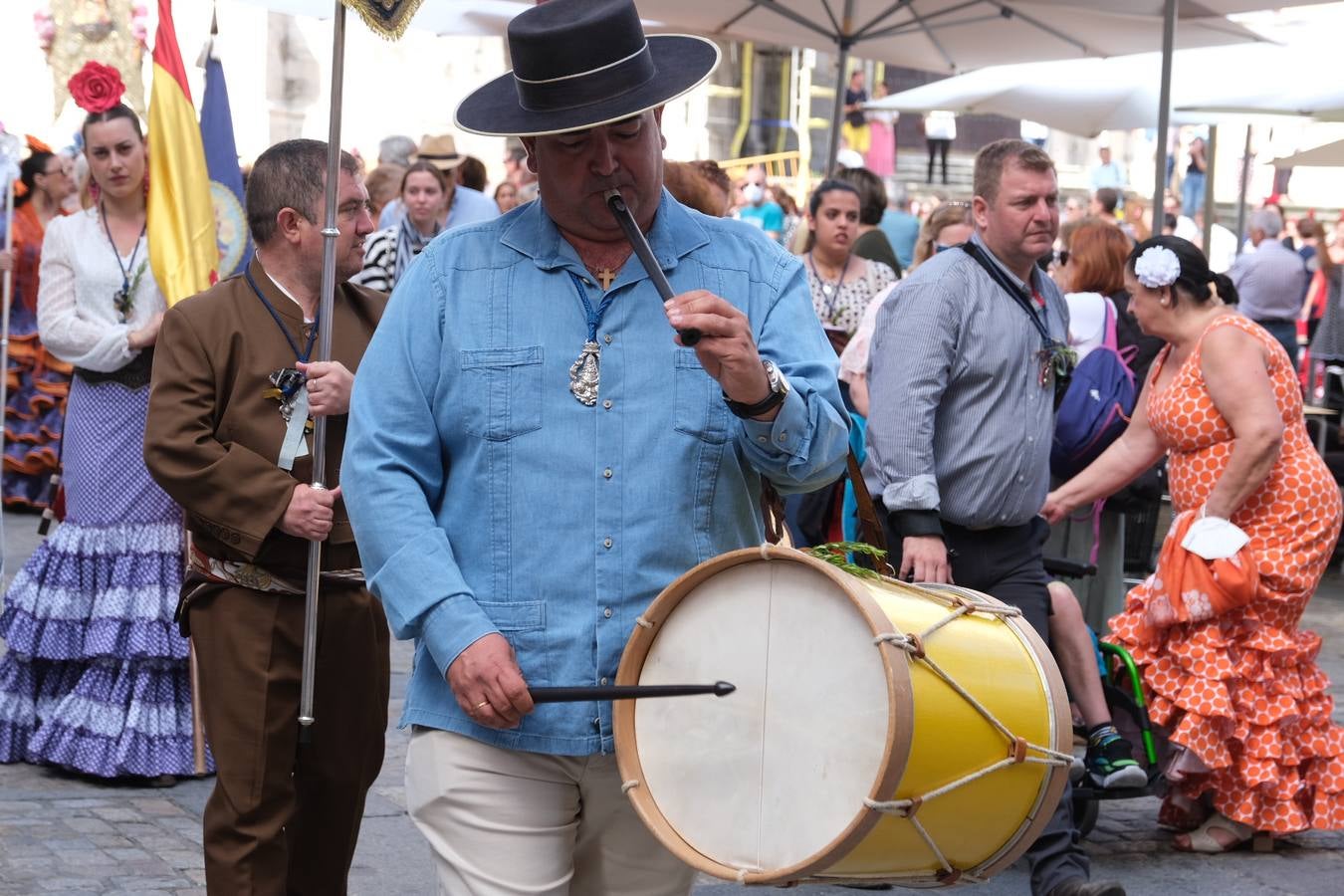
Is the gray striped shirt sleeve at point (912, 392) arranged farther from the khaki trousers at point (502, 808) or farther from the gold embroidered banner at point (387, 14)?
the khaki trousers at point (502, 808)

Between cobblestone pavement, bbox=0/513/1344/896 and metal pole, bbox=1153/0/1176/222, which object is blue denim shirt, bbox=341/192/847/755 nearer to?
cobblestone pavement, bbox=0/513/1344/896

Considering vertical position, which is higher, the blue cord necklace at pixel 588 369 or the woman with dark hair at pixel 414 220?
the woman with dark hair at pixel 414 220

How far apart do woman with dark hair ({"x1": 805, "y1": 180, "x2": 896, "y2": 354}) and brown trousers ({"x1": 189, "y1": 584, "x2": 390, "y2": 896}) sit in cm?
449

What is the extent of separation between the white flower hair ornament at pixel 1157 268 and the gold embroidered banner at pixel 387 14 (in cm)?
309

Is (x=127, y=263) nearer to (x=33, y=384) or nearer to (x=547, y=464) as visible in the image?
(x=547, y=464)

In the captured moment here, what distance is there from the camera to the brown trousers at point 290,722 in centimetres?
425

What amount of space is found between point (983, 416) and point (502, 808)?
266cm

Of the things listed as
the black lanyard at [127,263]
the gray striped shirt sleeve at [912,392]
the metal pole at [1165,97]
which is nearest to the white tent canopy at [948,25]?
the metal pole at [1165,97]

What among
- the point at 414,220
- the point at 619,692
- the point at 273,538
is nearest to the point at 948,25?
the point at 414,220

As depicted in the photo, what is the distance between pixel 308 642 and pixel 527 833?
3.95 feet

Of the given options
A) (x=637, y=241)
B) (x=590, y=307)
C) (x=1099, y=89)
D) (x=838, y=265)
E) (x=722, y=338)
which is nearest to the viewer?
(x=722, y=338)

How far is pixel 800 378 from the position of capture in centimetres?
310

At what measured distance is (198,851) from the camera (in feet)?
18.4

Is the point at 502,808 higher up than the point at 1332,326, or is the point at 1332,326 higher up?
the point at 1332,326
